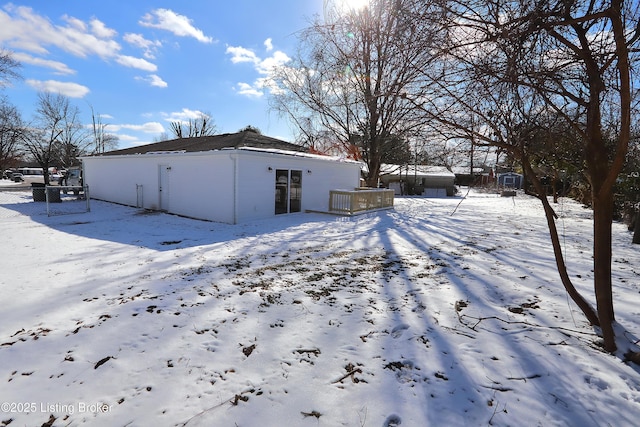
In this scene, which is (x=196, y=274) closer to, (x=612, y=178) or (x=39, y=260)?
(x=39, y=260)

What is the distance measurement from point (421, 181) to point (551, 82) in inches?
1452

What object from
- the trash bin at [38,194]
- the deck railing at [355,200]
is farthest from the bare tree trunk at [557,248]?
the trash bin at [38,194]

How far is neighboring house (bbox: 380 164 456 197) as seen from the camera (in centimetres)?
3591

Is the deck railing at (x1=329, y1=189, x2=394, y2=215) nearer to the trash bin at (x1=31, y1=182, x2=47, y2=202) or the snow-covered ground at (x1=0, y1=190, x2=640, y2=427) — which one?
the snow-covered ground at (x1=0, y1=190, x2=640, y2=427)

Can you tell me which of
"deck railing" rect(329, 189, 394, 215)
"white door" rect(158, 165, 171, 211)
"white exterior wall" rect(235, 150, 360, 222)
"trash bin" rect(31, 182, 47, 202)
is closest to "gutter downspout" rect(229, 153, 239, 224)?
"white exterior wall" rect(235, 150, 360, 222)

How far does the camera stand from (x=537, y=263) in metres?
5.96

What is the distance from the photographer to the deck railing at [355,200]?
45.1ft

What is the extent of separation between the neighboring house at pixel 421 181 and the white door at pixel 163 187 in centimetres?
2655

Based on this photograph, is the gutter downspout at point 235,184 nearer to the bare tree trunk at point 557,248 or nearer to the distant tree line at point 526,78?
the distant tree line at point 526,78

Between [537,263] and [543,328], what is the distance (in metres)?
3.17

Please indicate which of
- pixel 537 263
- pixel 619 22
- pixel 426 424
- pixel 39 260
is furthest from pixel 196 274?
pixel 537 263

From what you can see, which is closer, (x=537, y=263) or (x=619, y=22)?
(x=619, y=22)

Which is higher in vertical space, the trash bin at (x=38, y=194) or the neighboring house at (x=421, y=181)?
the neighboring house at (x=421, y=181)

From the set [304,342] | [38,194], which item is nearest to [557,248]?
[304,342]
